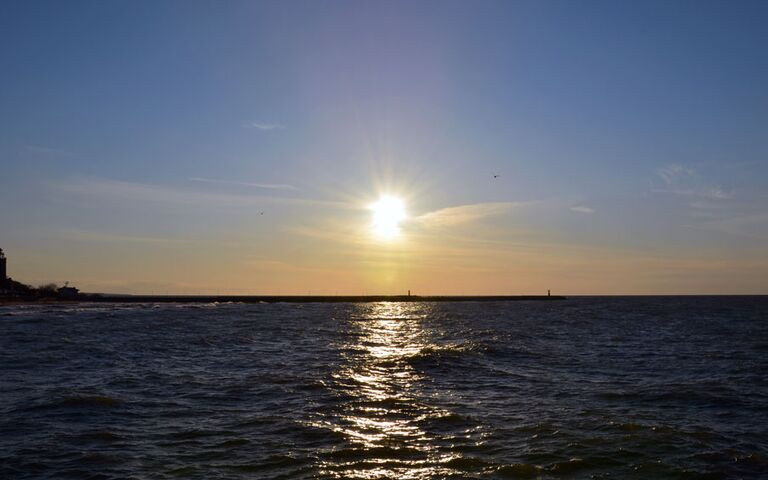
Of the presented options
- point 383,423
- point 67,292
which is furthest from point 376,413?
point 67,292

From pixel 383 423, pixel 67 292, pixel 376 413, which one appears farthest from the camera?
pixel 67 292

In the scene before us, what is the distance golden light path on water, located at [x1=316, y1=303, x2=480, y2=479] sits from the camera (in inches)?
646

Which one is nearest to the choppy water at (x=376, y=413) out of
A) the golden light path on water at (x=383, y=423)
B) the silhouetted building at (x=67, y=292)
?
the golden light path on water at (x=383, y=423)

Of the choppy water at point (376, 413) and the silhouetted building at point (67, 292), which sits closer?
the choppy water at point (376, 413)

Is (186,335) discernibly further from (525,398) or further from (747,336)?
(747,336)

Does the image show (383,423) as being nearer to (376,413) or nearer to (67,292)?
(376,413)

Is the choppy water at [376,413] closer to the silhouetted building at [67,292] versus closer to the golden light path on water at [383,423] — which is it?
the golden light path on water at [383,423]

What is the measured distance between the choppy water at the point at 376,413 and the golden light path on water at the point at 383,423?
0.26ft

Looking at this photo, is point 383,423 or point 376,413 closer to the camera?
point 383,423

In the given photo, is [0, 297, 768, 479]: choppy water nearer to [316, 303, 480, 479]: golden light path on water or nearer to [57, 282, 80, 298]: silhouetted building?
[316, 303, 480, 479]: golden light path on water

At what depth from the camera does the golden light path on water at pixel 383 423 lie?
16406mm

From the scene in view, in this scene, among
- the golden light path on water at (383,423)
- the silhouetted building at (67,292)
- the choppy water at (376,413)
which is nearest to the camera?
the golden light path on water at (383,423)

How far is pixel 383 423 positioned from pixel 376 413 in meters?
1.73

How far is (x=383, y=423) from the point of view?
2167 cm
